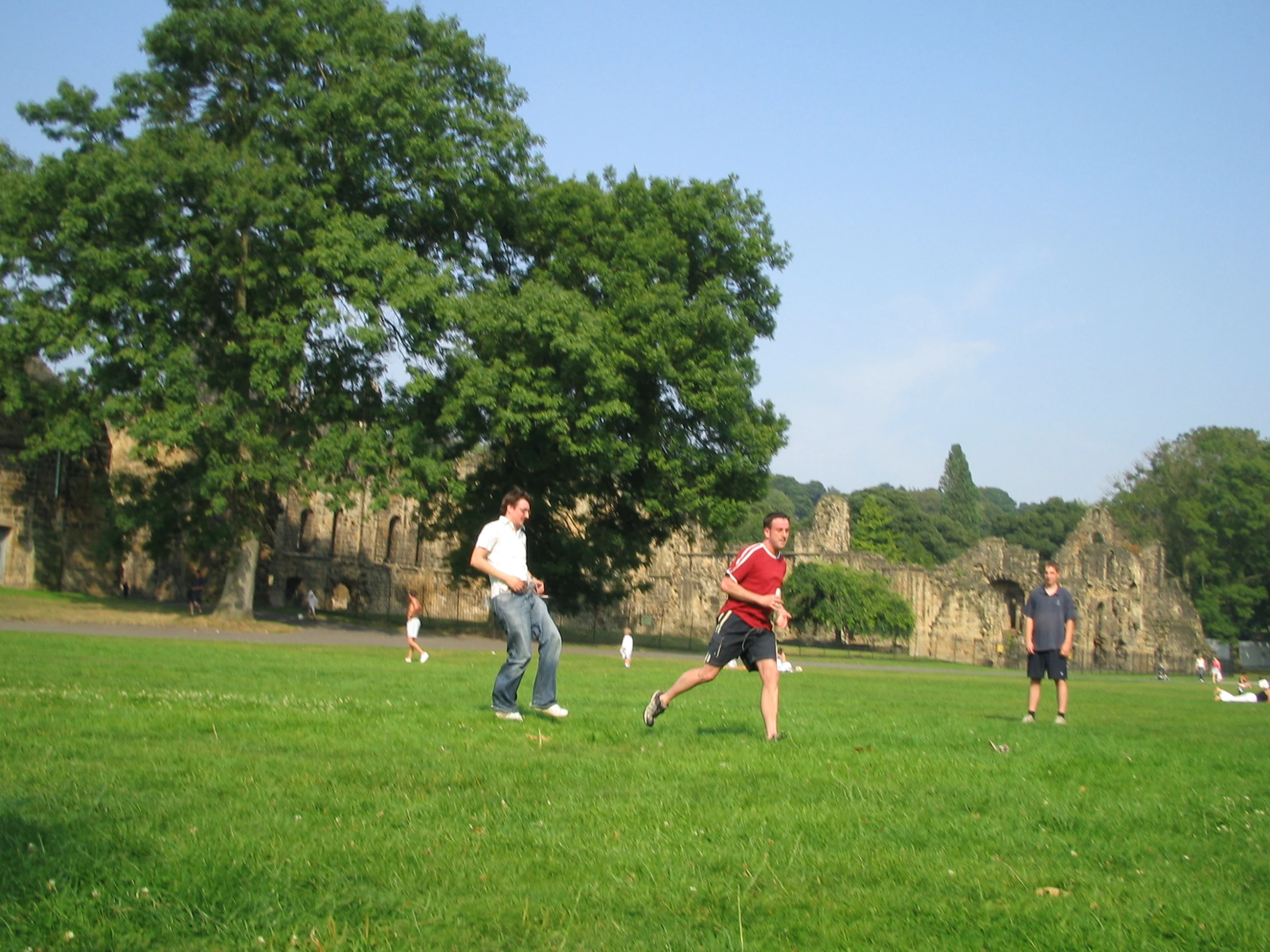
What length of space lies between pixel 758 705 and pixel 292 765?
7645 millimetres

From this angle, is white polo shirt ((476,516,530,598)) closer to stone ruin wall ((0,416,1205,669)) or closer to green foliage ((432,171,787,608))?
green foliage ((432,171,787,608))

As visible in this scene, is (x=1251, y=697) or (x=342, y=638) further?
(x=342, y=638)

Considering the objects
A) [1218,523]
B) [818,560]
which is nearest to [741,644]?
[818,560]

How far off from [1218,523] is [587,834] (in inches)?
3394

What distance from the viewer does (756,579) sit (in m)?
8.56

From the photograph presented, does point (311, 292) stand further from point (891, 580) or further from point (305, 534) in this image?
point (891, 580)

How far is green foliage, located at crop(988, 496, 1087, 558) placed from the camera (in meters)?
120

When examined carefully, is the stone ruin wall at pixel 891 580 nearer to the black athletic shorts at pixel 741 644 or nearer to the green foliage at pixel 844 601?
the green foliage at pixel 844 601

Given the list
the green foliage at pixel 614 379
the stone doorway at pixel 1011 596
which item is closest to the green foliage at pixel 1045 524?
the stone doorway at pixel 1011 596

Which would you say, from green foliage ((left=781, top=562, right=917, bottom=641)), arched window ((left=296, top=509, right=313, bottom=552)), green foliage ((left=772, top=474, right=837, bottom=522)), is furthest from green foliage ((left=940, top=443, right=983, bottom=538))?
arched window ((left=296, top=509, right=313, bottom=552))

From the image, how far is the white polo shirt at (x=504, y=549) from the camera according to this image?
891 cm

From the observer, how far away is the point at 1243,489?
78375 millimetres

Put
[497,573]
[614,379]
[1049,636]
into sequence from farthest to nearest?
[614,379], [1049,636], [497,573]

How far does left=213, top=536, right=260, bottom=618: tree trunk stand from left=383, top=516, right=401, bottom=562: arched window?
3087cm
